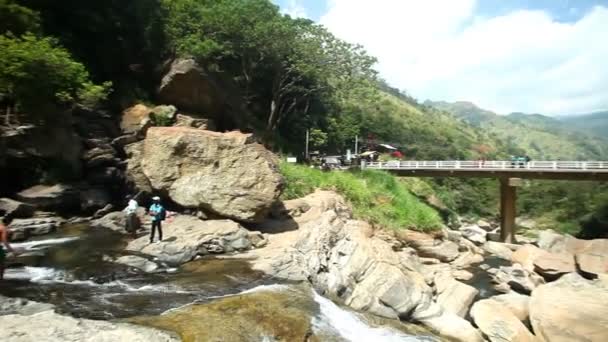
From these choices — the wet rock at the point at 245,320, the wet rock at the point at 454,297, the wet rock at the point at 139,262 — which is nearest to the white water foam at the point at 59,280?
the wet rock at the point at 139,262

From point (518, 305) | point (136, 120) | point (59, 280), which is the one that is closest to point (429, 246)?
point (518, 305)

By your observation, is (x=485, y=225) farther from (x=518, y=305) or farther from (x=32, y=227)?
(x=32, y=227)

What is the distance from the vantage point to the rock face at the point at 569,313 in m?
13.3

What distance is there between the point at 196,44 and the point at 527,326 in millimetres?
25659

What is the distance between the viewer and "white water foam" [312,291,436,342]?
1023 centimetres

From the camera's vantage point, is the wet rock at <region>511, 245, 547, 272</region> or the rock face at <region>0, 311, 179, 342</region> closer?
the rock face at <region>0, 311, 179, 342</region>

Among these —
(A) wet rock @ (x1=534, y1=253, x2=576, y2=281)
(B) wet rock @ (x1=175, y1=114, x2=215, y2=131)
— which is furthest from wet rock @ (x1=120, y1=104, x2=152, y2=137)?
(A) wet rock @ (x1=534, y1=253, x2=576, y2=281)

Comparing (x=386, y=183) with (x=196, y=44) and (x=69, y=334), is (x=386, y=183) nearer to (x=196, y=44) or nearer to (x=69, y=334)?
(x=196, y=44)

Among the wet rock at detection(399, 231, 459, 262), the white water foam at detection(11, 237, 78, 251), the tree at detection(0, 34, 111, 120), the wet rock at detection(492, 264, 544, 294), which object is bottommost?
the wet rock at detection(492, 264, 544, 294)

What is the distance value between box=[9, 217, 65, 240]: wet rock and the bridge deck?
24.0 m

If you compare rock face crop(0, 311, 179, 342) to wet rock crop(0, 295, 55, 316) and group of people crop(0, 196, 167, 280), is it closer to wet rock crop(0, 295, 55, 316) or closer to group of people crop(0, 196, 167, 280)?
wet rock crop(0, 295, 55, 316)

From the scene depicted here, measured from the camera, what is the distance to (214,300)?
32.9 feet

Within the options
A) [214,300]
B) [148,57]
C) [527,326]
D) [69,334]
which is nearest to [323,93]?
[148,57]

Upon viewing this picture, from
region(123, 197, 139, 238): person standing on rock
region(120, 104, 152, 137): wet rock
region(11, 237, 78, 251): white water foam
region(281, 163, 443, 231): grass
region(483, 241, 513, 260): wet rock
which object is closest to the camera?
region(11, 237, 78, 251): white water foam
